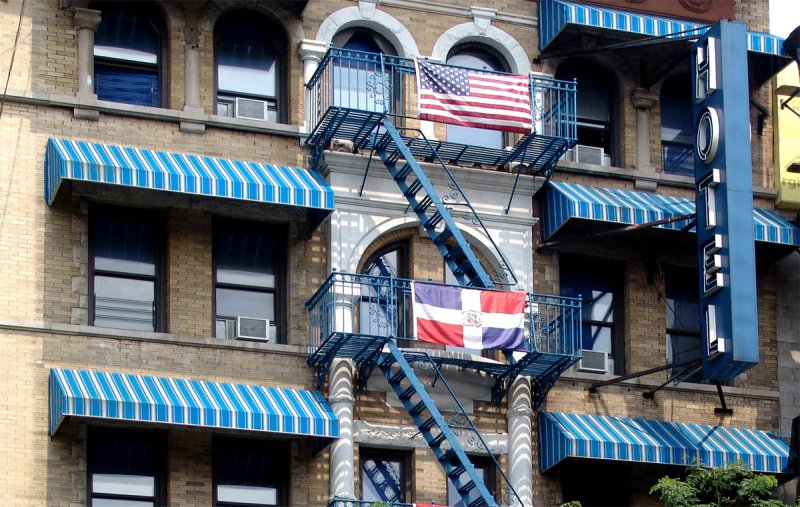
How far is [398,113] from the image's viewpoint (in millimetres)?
41531

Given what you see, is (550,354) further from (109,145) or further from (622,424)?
(109,145)

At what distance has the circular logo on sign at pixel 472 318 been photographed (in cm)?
3869

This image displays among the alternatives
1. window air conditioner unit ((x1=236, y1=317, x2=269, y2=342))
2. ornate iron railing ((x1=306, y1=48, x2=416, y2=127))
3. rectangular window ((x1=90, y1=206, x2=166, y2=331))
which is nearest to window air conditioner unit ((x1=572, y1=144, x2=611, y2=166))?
ornate iron railing ((x1=306, y1=48, x2=416, y2=127))

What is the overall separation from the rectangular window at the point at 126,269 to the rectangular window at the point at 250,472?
221 cm

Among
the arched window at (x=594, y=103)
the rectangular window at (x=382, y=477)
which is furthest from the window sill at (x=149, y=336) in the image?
the arched window at (x=594, y=103)

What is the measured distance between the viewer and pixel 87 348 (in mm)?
38125

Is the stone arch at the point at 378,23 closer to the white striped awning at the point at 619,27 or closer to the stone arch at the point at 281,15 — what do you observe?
the stone arch at the point at 281,15

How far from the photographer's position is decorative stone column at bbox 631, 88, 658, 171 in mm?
42688

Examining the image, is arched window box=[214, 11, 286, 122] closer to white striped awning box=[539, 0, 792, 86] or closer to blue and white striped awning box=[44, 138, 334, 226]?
blue and white striped awning box=[44, 138, 334, 226]

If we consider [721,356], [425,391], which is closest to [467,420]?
[425,391]

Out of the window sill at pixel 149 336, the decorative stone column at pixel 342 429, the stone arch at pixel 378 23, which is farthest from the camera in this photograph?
the stone arch at pixel 378 23

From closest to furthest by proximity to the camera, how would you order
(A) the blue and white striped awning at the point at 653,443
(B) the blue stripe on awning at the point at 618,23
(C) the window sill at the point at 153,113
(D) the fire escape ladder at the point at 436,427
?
(D) the fire escape ladder at the point at 436,427, (C) the window sill at the point at 153,113, (A) the blue and white striped awning at the point at 653,443, (B) the blue stripe on awning at the point at 618,23

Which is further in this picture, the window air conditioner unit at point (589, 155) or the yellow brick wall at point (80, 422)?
the window air conditioner unit at point (589, 155)

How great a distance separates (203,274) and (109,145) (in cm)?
251
